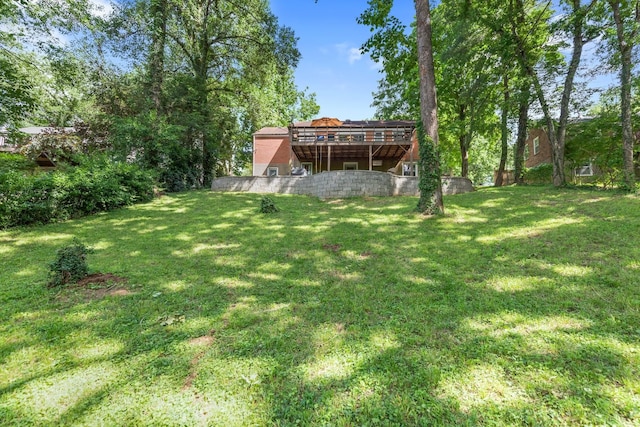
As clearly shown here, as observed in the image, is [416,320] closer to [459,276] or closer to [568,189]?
[459,276]

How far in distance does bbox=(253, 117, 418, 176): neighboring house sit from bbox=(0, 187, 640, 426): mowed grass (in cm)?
1072

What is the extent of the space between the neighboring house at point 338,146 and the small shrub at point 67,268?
485 inches

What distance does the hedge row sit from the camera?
7.10 metres

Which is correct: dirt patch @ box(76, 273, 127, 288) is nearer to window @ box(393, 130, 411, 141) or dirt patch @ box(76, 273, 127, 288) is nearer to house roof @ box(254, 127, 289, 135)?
window @ box(393, 130, 411, 141)

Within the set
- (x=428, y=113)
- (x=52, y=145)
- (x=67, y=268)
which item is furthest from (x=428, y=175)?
(x=52, y=145)

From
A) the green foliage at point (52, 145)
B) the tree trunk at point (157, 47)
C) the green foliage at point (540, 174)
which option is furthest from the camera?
the green foliage at point (540, 174)

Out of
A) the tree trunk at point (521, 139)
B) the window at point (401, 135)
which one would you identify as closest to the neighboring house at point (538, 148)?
the tree trunk at point (521, 139)

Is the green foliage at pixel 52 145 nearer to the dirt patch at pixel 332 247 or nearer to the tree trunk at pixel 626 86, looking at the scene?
the dirt patch at pixel 332 247

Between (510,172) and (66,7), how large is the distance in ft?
84.9

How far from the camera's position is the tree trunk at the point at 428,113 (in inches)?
292

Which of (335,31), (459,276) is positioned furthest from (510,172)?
(459,276)

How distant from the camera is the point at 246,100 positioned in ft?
61.9

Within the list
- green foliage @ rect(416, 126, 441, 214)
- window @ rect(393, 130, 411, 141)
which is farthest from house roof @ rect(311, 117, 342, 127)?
green foliage @ rect(416, 126, 441, 214)

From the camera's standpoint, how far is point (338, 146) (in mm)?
16672
